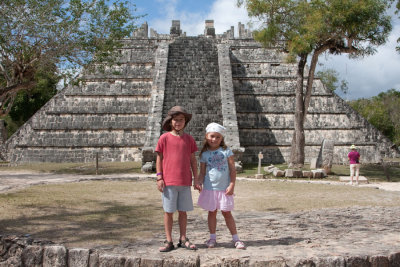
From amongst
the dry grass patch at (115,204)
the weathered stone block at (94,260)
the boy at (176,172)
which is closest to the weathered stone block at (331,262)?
the boy at (176,172)

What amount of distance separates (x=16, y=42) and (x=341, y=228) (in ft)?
38.0

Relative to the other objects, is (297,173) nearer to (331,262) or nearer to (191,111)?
(191,111)

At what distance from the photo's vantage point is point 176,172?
16.6 ft

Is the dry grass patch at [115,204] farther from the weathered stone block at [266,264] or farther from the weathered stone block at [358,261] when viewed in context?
the weathered stone block at [358,261]

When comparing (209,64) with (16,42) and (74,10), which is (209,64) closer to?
(74,10)

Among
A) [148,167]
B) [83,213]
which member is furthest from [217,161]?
[148,167]

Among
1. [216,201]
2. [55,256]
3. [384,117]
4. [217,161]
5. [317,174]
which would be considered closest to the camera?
[55,256]

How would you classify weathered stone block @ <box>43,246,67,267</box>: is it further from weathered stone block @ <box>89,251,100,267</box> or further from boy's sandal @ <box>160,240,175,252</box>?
boy's sandal @ <box>160,240,175,252</box>

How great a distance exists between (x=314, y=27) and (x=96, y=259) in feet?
40.7

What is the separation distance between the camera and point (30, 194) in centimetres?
902

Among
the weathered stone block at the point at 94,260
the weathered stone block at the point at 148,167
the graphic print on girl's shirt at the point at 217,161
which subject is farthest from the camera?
the weathered stone block at the point at 148,167

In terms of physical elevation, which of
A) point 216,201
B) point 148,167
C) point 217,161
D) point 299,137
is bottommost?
point 148,167

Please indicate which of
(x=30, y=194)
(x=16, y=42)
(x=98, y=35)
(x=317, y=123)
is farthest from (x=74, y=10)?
(x=317, y=123)

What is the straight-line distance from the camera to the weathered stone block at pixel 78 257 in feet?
14.5
